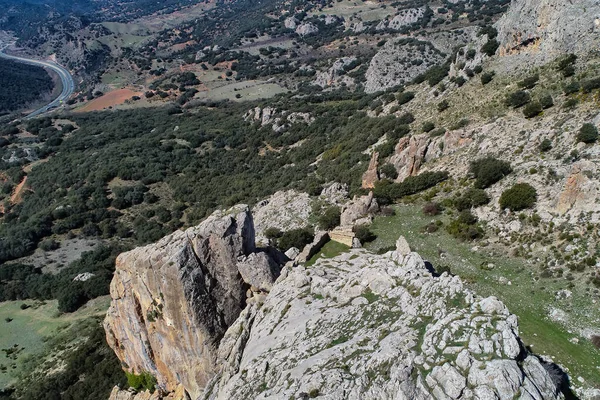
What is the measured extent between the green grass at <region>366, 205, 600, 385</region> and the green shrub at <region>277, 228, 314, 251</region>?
5533 millimetres

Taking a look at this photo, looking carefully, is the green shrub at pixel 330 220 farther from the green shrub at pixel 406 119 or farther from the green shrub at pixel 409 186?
Result: the green shrub at pixel 406 119

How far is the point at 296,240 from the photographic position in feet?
113

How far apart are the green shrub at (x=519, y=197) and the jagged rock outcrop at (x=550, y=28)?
21848mm

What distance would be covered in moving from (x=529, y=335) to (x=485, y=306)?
6.13m

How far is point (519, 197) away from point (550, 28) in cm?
2630

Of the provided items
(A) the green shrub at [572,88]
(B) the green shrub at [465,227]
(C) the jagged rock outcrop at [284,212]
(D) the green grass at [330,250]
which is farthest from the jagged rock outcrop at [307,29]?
(B) the green shrub at [465,227]

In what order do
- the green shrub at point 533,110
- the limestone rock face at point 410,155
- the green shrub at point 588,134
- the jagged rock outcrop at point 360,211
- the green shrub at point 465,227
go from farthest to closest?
the limestone rock face at point 410,155 → the green shrub at point 533,110 → the jagged rock outcrop at point 360,211 → the green shrub at point 588,134 → the green shrub at point 465,227

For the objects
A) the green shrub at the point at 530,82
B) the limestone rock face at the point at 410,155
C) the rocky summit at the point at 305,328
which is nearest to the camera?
the rocky summit at the point at 305,328

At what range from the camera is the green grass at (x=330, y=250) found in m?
28.8

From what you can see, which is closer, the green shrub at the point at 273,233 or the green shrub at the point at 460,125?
the green shrub at the point at 273,233

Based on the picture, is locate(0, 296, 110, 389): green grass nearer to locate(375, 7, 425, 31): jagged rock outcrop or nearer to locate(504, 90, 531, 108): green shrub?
locate(504, 90, 531, 108): green shrub

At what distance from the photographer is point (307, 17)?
19825 cm

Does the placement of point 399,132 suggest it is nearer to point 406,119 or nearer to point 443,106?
point 406,119

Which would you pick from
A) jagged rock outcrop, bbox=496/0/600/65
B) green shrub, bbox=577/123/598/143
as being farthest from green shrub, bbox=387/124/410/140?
green shrub, bbox=577/123/598/143
